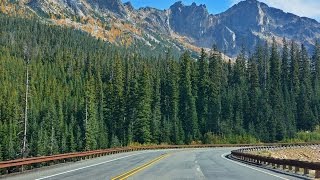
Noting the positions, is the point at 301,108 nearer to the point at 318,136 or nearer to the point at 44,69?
the point at 318,136

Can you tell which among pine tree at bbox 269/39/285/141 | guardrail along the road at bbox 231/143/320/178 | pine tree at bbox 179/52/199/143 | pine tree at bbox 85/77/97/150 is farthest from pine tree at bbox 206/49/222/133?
guardrail along the road at bbox 231/143/320/178

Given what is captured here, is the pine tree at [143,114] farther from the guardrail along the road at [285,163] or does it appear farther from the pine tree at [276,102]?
the guardrail along the road at [285,163]

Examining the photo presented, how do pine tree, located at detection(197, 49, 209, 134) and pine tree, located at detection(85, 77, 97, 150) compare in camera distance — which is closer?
pine tree, located at detection(85, 77, 97, 150)

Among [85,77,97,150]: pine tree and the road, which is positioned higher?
[85,77,97,150]: pine tree

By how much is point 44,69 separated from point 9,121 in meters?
59.4

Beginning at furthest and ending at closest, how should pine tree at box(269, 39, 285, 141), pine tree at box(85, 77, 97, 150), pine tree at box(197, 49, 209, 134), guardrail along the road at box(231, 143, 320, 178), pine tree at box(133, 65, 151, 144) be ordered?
pine tree at box(197, 49, 209, 134), pine tree at box(269, 39, 285, 141), pine tree at box(133, 65, 151, 144), pine tree at box(85, 77, 97, 150), guardrail along the road at box(231, 143, 320, 178)

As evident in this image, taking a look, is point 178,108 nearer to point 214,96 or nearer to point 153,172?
point 214,96

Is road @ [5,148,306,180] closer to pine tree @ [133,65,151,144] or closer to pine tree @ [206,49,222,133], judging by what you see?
pine tree @ [133,65,151,144]

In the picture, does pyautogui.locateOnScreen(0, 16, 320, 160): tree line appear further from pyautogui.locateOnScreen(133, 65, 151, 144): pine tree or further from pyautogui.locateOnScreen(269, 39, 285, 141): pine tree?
pyautogui.locateOnScreen(269, 39, 285, 141): pine tree

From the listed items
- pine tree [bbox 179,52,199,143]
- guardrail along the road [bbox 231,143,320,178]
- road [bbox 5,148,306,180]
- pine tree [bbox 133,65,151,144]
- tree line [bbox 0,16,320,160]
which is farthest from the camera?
pine tree [bbox 179,52,199,143]

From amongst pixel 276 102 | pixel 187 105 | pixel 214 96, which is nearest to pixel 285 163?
pixel 187 105

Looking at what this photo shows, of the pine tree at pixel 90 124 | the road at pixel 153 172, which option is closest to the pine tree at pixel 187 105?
the pine tree at pixel 90 124

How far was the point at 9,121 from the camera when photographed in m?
120

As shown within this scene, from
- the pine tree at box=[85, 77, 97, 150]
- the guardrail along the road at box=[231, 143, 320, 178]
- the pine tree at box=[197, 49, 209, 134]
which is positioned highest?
the pine tree at box=[197, 49, 209, 134]
